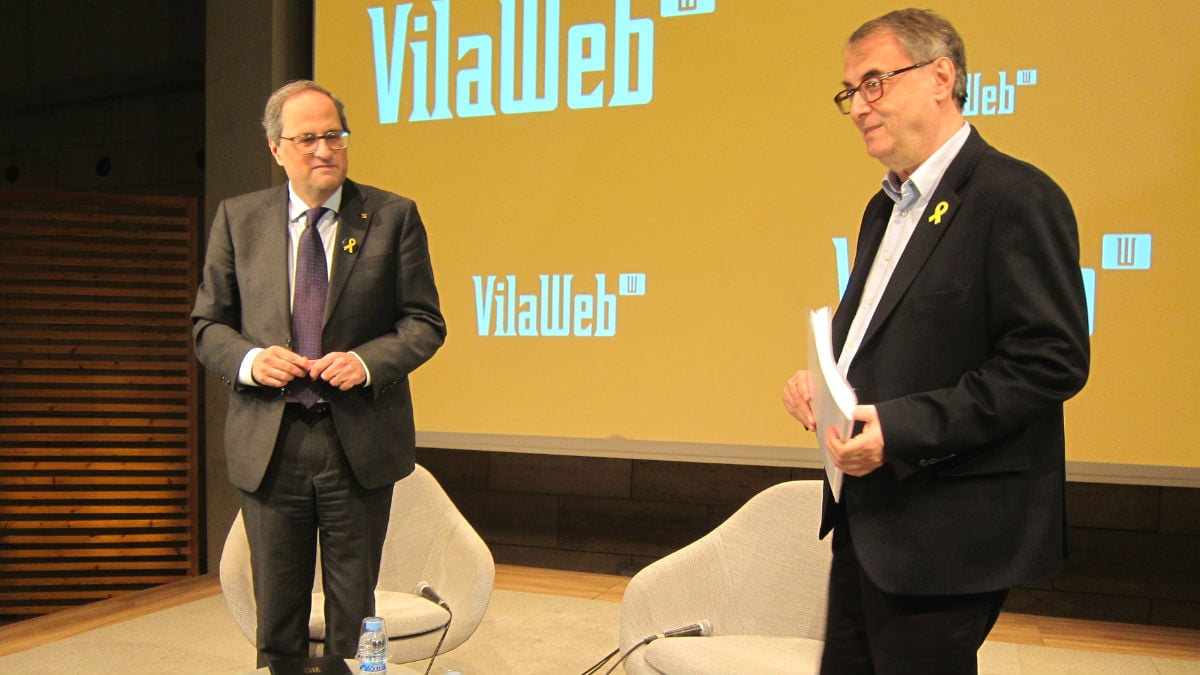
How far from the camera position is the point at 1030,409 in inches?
57.6

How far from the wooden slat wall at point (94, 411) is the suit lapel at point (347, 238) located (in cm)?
388

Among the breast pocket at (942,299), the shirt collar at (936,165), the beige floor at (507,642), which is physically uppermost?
the shirt collar at (936,165)

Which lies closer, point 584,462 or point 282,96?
point 282,96

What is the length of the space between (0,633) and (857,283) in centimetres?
367

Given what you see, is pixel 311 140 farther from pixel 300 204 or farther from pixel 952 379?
pixel 952 379

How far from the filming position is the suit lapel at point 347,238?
252 centimetres

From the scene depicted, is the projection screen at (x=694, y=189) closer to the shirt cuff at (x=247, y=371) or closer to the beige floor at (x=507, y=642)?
the beige floor at (x=507, y=642)

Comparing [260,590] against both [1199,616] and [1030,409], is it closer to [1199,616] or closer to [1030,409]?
[1030,409]

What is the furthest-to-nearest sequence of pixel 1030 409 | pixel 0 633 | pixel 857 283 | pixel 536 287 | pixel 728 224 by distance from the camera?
pixel 536 287 < pixel 728 224 < pixel 0 633 < pixel 857 283 < pixel 1030 409

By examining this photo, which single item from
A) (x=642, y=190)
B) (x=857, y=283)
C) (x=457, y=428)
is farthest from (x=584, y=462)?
(x=857, y=283)

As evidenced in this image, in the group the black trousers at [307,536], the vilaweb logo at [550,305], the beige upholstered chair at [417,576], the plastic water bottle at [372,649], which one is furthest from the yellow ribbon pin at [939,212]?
the vilaweb logo at [550,305]

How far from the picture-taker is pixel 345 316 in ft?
8.30

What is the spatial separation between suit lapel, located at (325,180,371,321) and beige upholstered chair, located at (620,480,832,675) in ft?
3.51

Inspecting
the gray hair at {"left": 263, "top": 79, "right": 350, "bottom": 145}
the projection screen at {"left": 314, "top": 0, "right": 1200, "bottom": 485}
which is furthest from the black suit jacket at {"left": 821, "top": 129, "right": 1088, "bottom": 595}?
the projection screen at {"left": 314, "top": 0, "right": 1200, "bottom": 485}
